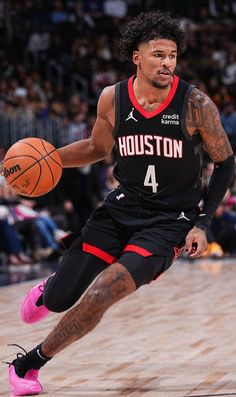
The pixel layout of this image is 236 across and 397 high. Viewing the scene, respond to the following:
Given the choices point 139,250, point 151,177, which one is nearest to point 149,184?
point 151,177

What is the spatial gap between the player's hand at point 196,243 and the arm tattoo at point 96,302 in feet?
1.06

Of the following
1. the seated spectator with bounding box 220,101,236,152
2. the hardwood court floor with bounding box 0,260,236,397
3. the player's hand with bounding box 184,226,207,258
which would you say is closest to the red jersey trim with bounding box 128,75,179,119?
the player's hand with bounding box 184,226,207,258

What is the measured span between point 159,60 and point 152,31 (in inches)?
6.3

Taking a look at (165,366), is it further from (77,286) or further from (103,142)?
(103,142)

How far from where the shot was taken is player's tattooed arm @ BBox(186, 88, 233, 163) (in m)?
4.61

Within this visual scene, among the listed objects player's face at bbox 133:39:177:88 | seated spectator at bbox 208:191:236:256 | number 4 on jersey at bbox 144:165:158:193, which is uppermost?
player's face at bbox 133:39:177:88

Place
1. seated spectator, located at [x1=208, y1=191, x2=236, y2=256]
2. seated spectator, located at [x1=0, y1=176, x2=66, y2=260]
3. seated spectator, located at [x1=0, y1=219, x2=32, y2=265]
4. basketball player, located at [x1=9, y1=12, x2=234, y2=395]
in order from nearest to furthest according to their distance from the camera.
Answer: basketball player, located at [x1=9, y1=12, x2=234, y2=395], seated spectator, located at [x1=0, y1=219, x2=32, y2=265], seated spectator, located at [x1=0, y1=176, x2=66, y2=260], seated spectator, located at [x1=208, y1=191, x2=236, y2=256]

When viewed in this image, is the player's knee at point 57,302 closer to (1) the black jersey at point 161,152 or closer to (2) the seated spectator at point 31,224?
(1) the black jersey at point 161,152

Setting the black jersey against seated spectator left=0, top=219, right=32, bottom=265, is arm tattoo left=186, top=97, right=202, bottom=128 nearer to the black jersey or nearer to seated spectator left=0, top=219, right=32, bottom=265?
the black jersey

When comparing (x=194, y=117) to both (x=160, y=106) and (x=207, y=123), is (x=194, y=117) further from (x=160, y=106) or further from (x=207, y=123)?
(x=160, y=106)

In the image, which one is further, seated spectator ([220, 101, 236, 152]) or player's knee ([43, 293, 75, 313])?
seated spectator ([220, 101, 236, 152])

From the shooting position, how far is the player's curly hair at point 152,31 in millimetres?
4629

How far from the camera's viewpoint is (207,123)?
4602mm

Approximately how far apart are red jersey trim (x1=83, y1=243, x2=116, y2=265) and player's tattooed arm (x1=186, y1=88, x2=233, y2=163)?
29.1 inches
